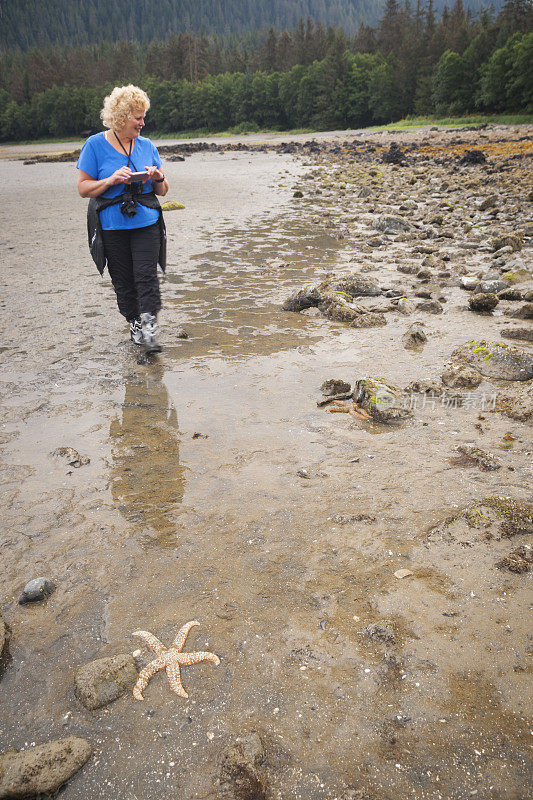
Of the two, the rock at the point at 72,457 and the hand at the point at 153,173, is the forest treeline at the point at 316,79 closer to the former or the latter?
the hand at the point at 153,173

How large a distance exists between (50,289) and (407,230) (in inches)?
331

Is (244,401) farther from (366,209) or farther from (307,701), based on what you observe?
(366,209)

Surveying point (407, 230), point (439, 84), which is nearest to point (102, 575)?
point (407, 230)

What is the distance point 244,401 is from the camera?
16.2 ft

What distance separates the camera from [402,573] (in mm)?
2842

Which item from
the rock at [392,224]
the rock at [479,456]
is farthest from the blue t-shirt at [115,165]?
the rock at [392,224]

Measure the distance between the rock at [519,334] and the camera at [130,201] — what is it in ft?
14.7

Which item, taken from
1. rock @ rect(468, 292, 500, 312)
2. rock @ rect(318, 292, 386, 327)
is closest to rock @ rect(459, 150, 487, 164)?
rock @ rect(468, 292, 500, 312)

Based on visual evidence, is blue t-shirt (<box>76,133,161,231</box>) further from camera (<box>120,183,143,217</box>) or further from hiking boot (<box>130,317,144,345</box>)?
hiking boot (<box>130,317,144,345</box>)

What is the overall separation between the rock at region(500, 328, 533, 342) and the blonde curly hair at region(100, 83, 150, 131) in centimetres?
471

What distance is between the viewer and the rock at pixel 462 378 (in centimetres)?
487

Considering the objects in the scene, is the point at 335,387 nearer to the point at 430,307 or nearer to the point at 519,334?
the point at 519,334

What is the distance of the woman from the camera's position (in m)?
4.86

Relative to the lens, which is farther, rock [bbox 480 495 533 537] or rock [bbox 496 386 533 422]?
rock [bbox 496 386 533 422]
